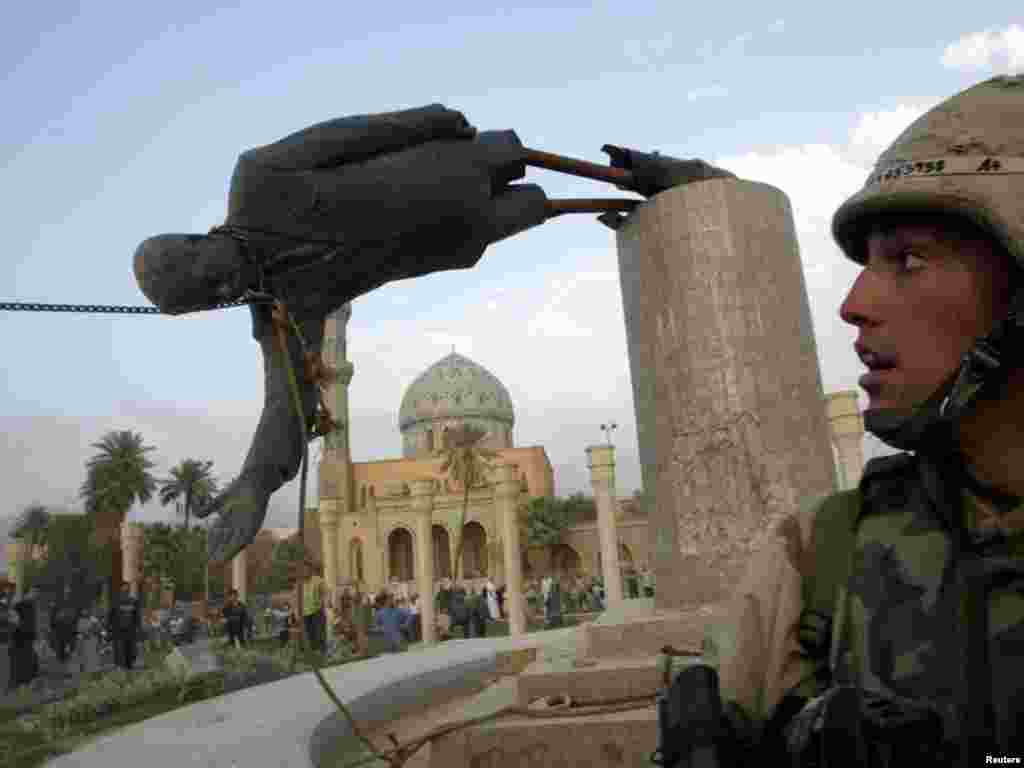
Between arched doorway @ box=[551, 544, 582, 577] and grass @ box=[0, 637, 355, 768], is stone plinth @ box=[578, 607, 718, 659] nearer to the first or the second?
grass @ box=[0, 637, 355, 768]

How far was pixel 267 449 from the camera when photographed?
2990 millimetres

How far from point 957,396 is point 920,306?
5.7 inches

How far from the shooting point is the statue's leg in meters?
Result: 2.84

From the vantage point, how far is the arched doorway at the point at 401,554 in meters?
47.7

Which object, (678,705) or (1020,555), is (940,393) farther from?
(678,705)

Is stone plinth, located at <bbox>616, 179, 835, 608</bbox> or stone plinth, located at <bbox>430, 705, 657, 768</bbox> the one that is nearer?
stone plinth, located at <bbox>430, 705, 657, 768</bbox>

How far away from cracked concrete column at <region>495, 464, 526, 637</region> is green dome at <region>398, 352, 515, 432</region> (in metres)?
30.7

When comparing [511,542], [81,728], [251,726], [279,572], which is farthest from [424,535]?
[279,572]

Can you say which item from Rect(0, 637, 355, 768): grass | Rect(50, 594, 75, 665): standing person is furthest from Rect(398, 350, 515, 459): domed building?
Rect(0, 637, 355, 768): grass

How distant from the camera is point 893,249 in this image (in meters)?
1.16

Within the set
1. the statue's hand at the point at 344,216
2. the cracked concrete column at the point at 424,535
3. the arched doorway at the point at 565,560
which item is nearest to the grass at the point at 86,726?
the statue's hand at the point at 344,216

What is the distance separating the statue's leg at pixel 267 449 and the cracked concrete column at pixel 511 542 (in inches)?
612

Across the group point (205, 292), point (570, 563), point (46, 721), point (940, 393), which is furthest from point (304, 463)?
point (570, 563)

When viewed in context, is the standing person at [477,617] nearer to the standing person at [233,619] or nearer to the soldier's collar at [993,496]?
the standing person at [233,619]
